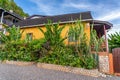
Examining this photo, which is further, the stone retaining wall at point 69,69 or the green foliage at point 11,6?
the green foliage at point 11,6

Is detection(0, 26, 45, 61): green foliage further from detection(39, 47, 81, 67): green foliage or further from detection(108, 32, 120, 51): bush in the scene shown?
detection(108, 32, 120, 51): bush

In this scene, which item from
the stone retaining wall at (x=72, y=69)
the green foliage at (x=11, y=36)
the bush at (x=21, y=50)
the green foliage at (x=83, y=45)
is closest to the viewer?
the stone retaining wall at (x=72, y=69)

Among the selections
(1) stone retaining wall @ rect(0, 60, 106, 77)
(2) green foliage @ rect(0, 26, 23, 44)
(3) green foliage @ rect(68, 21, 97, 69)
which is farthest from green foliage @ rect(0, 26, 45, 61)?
(3) green foliage @ rect(68, 21, 97, 69)

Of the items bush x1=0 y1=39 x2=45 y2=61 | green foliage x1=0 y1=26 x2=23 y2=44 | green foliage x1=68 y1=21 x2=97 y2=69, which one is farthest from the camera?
green foliage x1=0 y1=26 x2=23 y2=44

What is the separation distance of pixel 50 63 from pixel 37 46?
2093mm

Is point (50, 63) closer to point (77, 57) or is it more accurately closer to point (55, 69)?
point (55, 69)

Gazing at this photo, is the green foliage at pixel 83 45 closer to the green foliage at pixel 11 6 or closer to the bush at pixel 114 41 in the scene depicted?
the bush at pixel 114 41

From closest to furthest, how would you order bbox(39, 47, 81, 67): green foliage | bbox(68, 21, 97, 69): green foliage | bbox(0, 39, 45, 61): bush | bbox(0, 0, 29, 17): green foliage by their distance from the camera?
bbox(68, 21, 97, 69): green foliage, bbox(39, 47, 81, 67): green foliage, bbox(0, 39, 45, 61): bush, bbox(0, 0, 29, 17): green foliage

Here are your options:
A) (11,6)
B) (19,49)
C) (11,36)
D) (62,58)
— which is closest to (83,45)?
(62,58)

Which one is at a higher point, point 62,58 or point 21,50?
point 21,50

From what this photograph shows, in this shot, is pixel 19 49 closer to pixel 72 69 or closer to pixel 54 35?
pixel 54 35

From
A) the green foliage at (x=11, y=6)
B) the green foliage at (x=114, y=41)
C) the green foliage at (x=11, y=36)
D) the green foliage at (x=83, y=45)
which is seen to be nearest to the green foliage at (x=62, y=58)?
the green foliage at (x=83, y=45)

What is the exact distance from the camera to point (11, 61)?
14.3 m

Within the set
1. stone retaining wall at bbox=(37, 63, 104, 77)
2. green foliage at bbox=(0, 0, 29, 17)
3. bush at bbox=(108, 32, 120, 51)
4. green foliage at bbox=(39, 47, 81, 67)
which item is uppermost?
green foliage at bbox=(0, 0, 29, 17)
